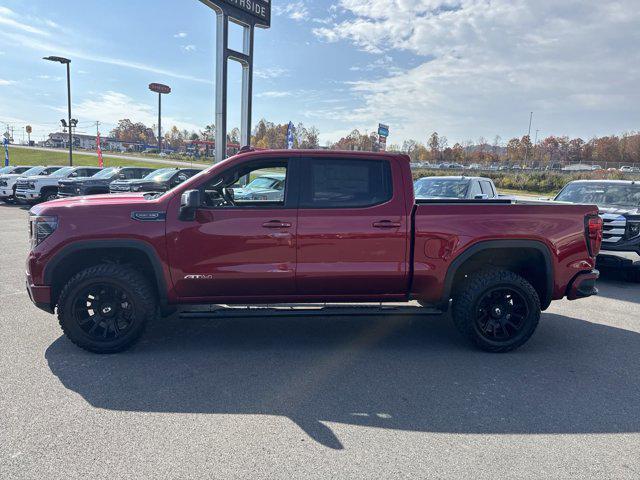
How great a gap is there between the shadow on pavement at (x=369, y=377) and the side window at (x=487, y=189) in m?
5.72

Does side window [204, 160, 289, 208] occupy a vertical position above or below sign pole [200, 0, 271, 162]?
below

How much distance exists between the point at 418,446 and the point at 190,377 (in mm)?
1990

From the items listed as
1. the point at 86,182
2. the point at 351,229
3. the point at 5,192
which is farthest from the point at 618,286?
the point at 5,192

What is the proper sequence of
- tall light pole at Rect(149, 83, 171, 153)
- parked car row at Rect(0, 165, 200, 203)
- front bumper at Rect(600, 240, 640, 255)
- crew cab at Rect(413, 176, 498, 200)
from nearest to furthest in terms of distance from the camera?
front bumper at Rect(600, 240, 640, 255), crew cab at Rect(413, 176, 498, 200), parked car row at Rect(0, 165, 200, 203), tall light pole at Rect(149, 83, 171, 153)

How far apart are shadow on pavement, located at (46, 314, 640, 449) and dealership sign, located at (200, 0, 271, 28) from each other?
14291 mm

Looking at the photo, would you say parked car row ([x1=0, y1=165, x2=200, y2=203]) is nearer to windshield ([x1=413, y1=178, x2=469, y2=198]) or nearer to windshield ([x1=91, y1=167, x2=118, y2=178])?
windshield ([x1=91, y1=167, x2=118, y2=178])

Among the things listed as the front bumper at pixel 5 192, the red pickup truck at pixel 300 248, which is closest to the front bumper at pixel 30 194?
the front bumper at pixel 5 192

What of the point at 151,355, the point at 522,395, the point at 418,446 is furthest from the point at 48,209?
the point at 522,395

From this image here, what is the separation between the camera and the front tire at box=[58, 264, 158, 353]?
408 cm

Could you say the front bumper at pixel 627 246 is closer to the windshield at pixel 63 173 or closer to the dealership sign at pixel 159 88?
the windshield at pixel 63 173

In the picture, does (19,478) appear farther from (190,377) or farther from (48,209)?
(48,209)

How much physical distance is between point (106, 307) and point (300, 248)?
→ 1.96m

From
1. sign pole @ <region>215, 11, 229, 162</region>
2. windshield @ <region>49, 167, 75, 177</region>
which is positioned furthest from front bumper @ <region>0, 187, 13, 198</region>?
sign pole @ <region>215, 11, 229, 162</region>

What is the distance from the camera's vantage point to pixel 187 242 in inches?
161
